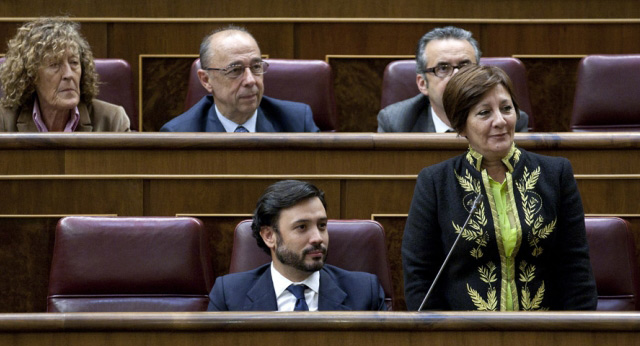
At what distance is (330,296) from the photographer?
2.48ft

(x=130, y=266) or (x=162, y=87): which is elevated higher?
(x=162, y=87)

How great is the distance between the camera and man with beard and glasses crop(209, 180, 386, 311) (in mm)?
755

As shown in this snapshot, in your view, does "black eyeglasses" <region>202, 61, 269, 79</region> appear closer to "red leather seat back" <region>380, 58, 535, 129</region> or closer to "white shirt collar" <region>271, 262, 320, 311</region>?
"red leather seat back" <region>380, 58, 535, 129</region>

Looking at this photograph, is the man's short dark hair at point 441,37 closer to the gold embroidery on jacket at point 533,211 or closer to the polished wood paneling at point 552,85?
the polished wood paneling at point 552,85

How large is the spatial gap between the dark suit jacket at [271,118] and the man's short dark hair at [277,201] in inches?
9.5

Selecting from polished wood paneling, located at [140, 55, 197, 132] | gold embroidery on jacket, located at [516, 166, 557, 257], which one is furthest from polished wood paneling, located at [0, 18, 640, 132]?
gold embroidery on jacket, located at [516, 166, 557, 257]

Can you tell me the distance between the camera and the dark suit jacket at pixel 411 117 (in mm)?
1007

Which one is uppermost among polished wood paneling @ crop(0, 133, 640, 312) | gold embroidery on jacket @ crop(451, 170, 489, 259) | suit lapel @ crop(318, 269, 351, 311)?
polished wood paneling @ crop(0, 133, 640, 312)

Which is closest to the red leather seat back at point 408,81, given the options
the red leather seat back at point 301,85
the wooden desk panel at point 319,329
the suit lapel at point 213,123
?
the red leather seat back at point 301,85

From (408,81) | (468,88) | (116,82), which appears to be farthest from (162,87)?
(468,88)

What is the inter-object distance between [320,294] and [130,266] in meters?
0.16

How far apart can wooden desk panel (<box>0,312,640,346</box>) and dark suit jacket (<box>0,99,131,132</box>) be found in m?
0.51

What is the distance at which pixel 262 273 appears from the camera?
2.55 ft

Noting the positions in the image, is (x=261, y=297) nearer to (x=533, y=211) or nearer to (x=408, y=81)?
(x=533, y=211)
